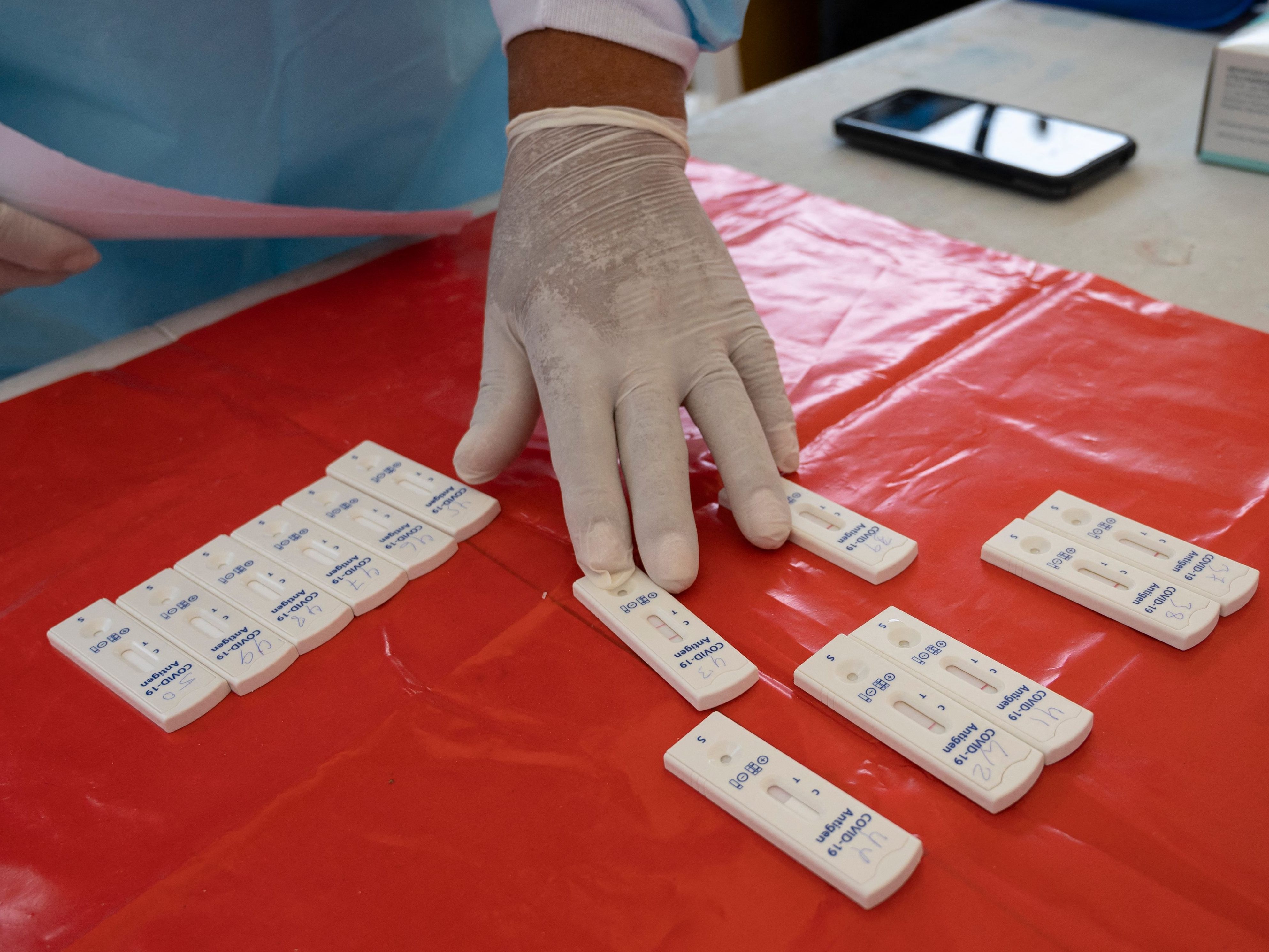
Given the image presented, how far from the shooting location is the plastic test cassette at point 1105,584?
0.65 m

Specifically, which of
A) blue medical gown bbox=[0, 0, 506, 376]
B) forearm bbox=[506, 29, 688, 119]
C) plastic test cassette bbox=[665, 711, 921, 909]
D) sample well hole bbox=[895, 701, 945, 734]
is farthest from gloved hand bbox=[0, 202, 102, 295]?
sample well hole bbox=[895, 701, 945, 734]

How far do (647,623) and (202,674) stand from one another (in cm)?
33

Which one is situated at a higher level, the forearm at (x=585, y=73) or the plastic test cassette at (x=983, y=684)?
the forearm at (x=585, y=73)

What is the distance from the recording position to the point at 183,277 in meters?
1.28

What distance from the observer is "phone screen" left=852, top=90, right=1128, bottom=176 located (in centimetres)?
129

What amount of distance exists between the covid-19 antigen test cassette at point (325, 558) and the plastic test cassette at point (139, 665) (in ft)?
0.36

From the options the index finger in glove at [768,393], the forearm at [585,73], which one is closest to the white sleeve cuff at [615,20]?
the forearm at [585,73]

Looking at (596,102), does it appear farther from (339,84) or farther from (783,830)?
(783,830)

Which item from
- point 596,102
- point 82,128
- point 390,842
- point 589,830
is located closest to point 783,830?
point 589,830

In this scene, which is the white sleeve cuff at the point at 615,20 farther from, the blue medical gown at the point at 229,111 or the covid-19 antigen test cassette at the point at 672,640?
the covid-19 antigen test cassette at the point at 672,640

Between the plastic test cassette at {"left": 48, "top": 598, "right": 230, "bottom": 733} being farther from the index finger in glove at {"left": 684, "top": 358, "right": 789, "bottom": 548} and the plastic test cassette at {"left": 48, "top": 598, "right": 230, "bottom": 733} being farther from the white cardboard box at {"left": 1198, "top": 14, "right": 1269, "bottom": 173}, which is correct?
the white cardboard box at {"left": 1198, "top": 14, "right": 1269, "bottom": 173}

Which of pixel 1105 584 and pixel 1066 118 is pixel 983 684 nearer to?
pixel 1105 584

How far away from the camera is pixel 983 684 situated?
0.64 meters

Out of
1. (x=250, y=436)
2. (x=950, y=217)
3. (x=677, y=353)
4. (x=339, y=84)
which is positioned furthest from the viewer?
(x=950, y=217)
